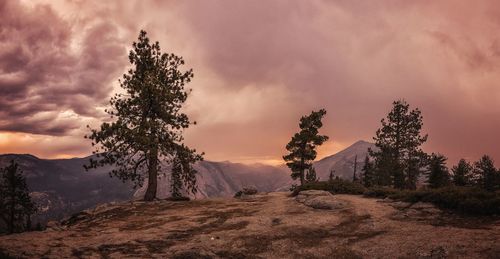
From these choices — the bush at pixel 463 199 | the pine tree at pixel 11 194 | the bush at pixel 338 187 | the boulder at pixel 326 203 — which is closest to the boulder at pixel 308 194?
the bush at pixel 338 187

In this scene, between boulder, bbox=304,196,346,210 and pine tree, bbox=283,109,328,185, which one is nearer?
boulder, bbox=304,196,346,210

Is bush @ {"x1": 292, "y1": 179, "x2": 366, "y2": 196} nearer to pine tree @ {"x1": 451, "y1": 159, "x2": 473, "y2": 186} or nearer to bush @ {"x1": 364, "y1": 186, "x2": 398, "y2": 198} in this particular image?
bush @ {"x1": 364, "y1": 186, "x2": 398, "y2": 198}

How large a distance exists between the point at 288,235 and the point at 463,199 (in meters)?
9.79

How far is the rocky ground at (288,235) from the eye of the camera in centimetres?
1344

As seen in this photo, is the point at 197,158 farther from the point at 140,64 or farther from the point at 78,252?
the point at 78,252

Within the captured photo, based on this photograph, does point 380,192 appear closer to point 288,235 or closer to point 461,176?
point 288,235

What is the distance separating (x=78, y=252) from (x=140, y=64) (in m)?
22.8

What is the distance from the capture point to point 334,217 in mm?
19844

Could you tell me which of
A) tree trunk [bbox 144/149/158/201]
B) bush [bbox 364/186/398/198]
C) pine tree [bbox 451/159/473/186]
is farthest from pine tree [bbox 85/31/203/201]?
pine tree [bbox 451/159/473/186]

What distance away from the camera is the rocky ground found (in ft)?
44.1

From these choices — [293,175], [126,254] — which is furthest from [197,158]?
[293,175]

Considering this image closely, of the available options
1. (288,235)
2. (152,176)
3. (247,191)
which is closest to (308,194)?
(288,235)

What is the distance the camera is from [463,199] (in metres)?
18.3

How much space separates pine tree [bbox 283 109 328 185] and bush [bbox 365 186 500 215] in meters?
28.7
